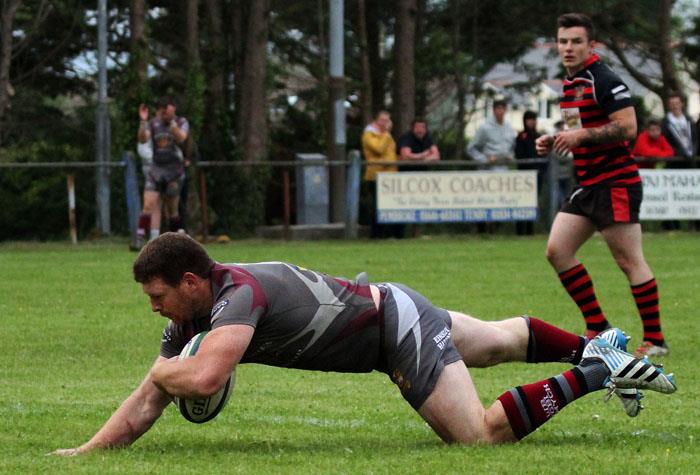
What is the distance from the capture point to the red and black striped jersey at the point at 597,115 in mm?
9562

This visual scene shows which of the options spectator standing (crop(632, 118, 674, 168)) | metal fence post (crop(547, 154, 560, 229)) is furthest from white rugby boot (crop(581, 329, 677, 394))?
spectator standing (crop(632, 118, 674, 168))

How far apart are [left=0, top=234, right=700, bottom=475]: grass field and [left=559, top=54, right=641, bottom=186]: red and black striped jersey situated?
1220mm

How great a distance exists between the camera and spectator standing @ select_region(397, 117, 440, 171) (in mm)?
23016

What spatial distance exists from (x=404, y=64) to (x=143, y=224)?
1155 cm

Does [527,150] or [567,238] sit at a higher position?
[527,150]

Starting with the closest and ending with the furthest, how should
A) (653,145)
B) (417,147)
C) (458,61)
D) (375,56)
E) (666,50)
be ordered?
(417,147) → (653,145) → (666,50) → (375,56) → (458,61)

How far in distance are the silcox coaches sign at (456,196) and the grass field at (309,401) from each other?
5.39m

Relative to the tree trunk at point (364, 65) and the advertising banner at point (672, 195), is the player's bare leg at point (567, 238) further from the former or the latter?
the tree trunk at point (364, 65)

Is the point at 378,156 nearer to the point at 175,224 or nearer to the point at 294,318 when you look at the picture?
the point at 175,224

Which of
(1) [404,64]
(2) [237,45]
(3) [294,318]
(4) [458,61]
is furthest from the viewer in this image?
(4) [458,61]

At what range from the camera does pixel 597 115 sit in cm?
967

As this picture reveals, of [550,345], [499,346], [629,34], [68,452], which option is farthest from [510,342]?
[629,34]

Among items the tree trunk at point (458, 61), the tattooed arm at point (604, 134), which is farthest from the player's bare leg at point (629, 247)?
the tree trunk at point (458, 61)

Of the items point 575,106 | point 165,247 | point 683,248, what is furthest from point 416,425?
point 683,248
